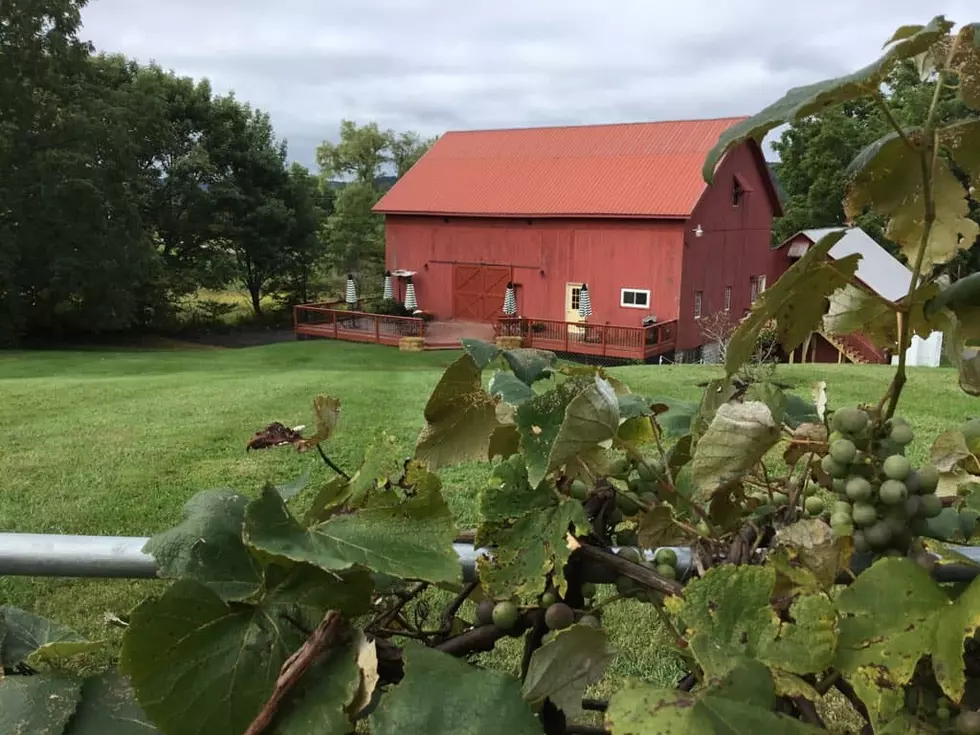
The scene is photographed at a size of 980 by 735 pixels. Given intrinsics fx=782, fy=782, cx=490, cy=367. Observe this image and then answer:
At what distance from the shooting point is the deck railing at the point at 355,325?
61.9 ft

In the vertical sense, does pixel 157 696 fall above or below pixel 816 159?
below

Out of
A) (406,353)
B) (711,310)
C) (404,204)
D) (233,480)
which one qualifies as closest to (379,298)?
(404,204)

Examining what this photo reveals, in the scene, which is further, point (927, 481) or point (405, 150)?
point (405, 150)

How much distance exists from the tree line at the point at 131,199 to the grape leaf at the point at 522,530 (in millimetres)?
21450

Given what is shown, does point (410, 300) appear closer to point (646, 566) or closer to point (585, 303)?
point (585, 303)

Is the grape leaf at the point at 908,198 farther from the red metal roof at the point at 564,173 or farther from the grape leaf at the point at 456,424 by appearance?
the red metal roof at the point at 564,173

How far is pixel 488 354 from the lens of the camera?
0.62 metres

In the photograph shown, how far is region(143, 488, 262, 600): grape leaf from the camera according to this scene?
52cm

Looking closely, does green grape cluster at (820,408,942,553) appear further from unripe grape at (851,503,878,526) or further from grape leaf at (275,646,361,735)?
grape leaf at (275,646,361,735)

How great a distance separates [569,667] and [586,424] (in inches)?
6.4

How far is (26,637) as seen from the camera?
2.08 feet

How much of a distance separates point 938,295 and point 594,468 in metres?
0.30

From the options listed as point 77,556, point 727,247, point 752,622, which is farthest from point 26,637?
point 727,247

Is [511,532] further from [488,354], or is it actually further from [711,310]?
[711,310]
